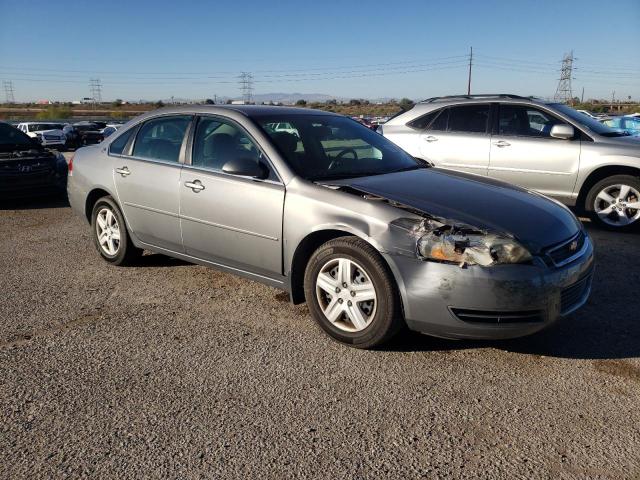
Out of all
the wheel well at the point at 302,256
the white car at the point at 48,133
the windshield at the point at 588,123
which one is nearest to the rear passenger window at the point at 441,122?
the windshield at the point at 588,123

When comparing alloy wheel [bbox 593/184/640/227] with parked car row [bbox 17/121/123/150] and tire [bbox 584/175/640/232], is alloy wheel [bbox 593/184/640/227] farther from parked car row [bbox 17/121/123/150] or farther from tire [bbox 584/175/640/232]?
parked car row [bbox 17/121/123/150]

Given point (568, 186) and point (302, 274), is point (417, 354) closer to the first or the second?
point (302, 274)

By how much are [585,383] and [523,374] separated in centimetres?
33

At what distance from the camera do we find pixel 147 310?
445 centimetres

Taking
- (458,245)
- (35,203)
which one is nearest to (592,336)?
(458,245)

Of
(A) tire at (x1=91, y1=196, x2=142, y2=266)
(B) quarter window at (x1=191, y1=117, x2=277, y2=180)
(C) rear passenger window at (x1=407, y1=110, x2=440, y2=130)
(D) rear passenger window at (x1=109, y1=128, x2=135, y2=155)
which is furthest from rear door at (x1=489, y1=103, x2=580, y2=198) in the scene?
→ (A) tire at (x1=91, y1=196, x2=142, y2=266)

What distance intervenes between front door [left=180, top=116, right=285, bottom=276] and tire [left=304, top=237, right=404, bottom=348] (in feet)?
1.36

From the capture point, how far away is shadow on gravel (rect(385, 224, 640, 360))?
12.2ft

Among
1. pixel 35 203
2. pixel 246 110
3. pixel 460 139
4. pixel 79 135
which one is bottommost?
pixel 79 135

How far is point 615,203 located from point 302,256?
4.87 metres

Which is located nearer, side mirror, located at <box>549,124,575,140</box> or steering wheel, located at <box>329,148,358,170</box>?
steering wheel, located at <box>329,148,358,170</box>

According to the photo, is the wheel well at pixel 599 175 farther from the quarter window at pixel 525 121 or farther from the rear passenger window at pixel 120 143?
the rear passenger window at pixel 120 143

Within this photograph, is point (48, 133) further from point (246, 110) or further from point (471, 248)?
point (471, 248)

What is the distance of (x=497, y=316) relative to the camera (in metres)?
3.34
